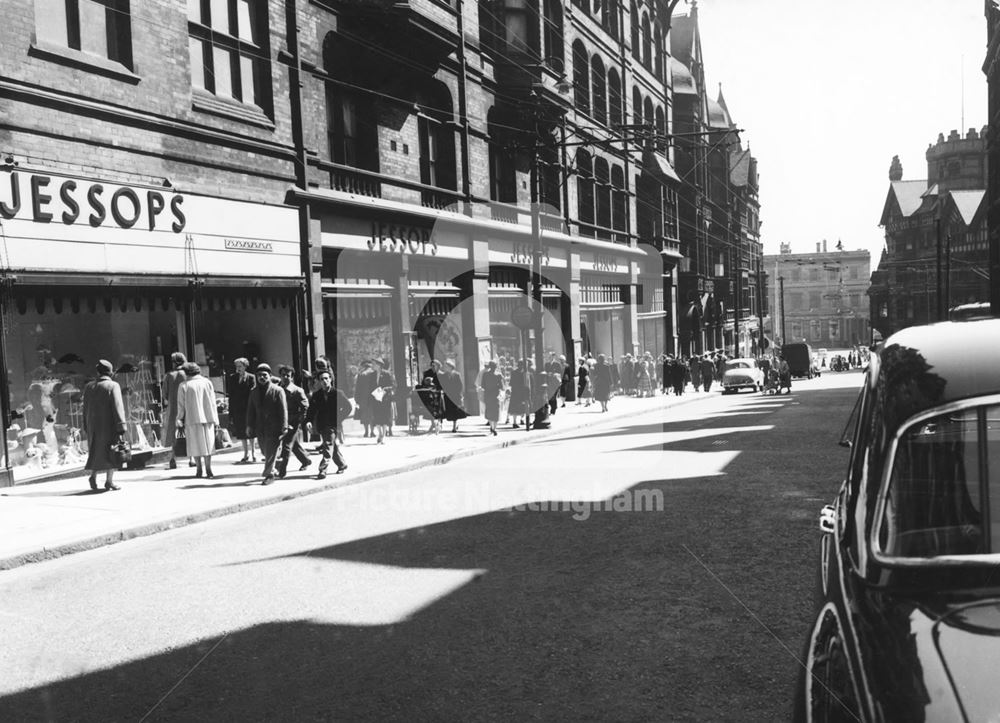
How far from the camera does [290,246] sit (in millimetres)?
17281

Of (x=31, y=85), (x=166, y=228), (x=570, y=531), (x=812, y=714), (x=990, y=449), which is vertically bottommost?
(x=570, y=531)

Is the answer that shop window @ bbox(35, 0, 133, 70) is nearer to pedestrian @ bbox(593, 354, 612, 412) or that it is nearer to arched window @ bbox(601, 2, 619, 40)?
pedestrian @ bbox(593, 354, 612, 412)

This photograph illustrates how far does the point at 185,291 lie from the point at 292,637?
10593 mm

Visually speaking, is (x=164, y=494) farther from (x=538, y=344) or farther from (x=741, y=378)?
(x=741, y=378)

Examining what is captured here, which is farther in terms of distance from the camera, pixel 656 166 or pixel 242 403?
pixel 656 166

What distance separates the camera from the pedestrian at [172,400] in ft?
46.2

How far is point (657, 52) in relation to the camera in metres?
43.9

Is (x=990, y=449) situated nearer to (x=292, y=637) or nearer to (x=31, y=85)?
(x=292, y=637)

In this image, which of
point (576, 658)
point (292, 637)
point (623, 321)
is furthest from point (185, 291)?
point (623, 321)

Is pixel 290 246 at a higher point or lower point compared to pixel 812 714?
higher

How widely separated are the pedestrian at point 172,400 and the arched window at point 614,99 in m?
25.5

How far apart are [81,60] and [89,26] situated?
833mm

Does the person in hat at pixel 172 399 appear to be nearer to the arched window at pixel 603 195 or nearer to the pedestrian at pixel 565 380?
the pedestrian at pixel 565 380

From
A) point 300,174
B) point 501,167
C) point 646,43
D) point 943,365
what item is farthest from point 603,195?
point 943,365
